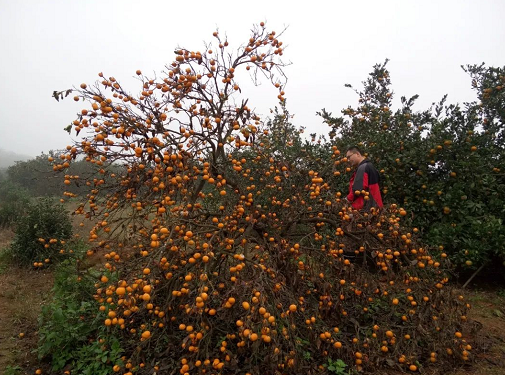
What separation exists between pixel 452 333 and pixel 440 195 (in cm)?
245

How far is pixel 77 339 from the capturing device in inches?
111

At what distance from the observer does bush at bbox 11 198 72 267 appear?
541 cm

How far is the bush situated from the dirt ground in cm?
24

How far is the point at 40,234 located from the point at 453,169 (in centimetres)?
663

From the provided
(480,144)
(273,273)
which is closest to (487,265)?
(480,144)

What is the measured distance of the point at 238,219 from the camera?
284cm

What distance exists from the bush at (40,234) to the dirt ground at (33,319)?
0.24m

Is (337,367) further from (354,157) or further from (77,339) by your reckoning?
(354,157)

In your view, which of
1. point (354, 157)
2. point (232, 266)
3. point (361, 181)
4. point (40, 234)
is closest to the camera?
point (232, 266)

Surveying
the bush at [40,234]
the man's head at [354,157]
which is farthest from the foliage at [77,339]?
the man's head at [354,157]

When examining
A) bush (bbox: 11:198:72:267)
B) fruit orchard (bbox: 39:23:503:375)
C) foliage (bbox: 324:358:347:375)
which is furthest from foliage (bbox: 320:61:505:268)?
bush (bbox: 11:198:72:267)

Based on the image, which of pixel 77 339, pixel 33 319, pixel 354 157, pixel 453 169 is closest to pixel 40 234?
pixel 33 319

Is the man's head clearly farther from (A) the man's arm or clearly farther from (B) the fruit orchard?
(B) the fruit orchard

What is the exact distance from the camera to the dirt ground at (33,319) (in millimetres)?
2783
